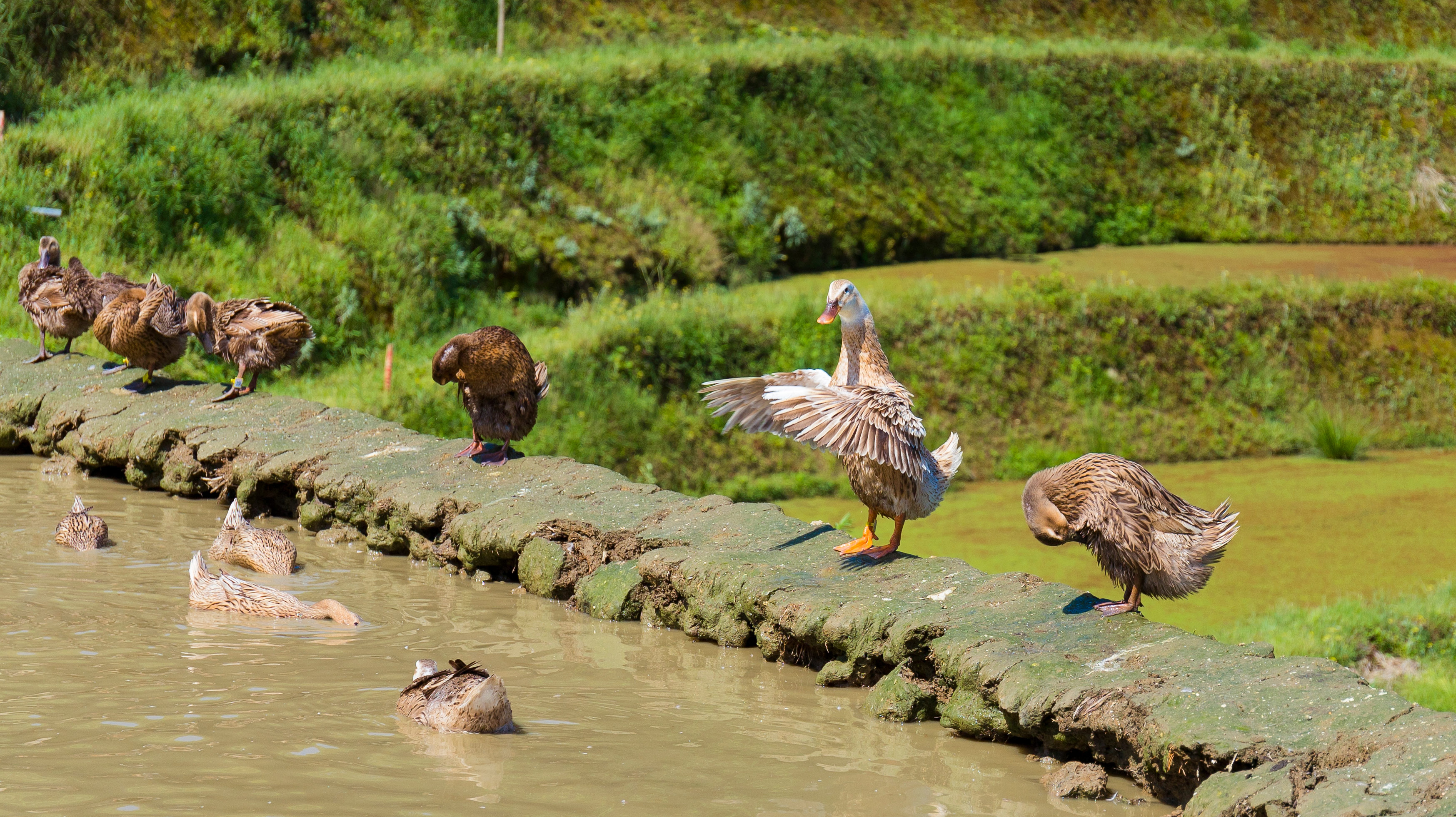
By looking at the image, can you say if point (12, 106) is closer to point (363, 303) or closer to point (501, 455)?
point (363, 303)

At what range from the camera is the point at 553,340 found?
1736 cm

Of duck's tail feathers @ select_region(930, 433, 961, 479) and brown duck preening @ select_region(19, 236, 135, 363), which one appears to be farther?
brown duck preening @ select_region(19, 236, 135, 363)

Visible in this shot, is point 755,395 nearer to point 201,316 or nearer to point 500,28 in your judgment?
point 201,316

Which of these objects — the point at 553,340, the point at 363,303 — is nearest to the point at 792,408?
the point at 553,340

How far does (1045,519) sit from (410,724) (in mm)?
2662

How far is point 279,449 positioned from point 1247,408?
47.5 feet

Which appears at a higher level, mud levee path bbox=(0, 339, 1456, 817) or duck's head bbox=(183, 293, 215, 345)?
duck's head bbox=(183, 293, 215, 345)

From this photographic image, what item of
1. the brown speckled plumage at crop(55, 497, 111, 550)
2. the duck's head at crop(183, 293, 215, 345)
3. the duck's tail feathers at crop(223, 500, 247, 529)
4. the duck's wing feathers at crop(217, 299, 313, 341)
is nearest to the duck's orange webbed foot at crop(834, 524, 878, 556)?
the duck's tail feathers at crop(223, 500, 247, 529)

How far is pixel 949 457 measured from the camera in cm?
704

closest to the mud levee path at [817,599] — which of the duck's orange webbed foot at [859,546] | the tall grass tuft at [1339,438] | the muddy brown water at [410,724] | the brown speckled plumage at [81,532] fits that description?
the duck's orange webbed foot at [859,546]

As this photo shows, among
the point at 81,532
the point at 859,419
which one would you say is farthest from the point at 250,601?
the point at 859,419

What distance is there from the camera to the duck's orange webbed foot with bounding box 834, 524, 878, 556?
7121 millimetres

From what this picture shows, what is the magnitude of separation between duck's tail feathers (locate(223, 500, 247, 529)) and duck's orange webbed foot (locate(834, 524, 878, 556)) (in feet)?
11.5

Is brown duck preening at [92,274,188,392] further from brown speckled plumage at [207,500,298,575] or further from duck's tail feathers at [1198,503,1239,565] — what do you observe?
duck's tail feathers at [1198,503,1239,565]
